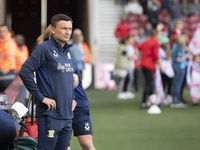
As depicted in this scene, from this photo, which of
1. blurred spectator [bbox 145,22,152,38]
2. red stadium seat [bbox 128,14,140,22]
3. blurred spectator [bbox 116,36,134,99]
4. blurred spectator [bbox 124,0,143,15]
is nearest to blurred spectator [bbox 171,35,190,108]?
blurred spectator [bbox 116,36,134,99]

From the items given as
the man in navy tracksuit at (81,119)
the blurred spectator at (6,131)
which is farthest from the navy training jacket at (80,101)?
the blurred spectator at (6,131)

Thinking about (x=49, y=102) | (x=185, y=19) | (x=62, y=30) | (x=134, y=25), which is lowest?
(x=134, y=25)

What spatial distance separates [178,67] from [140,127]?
4.40m

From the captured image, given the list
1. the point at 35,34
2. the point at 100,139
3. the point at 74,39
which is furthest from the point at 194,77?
the point at 35,34

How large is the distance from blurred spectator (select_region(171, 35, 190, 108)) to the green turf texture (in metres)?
0.44

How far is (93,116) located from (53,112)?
7052mm

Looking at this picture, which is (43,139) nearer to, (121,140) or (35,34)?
(121,140)

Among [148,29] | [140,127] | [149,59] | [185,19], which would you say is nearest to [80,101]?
[140,127]

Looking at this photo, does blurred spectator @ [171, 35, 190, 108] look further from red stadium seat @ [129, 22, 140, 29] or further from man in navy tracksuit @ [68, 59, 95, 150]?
man in navy tracksuit @ [68, 59, 95, 150]

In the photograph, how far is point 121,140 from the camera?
8938mm

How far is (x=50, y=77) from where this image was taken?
16.3 ft

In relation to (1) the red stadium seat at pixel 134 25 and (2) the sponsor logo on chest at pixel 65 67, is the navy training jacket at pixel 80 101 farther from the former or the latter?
(1) the red stadium seat at pixel 134 25

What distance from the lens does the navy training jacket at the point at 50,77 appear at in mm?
4961

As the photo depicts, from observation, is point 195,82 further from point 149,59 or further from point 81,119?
point 81,119
